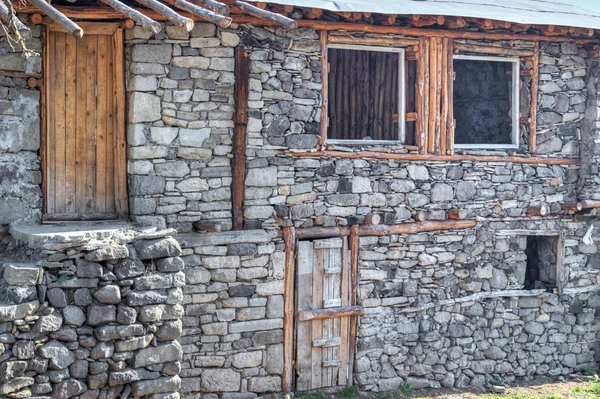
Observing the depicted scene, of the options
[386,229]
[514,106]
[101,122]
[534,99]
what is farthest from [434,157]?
[101,122]

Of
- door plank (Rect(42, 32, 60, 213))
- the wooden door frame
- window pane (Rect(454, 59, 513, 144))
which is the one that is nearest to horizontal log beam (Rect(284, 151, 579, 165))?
the wooden door frame

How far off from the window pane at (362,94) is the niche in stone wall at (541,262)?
2.52m

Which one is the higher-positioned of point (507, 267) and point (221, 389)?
point (507, 267)

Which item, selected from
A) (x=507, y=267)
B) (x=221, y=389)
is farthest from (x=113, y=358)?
(x=507, y=267)

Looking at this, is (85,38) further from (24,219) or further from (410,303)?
(410,303)

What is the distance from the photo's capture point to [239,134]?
360 inches

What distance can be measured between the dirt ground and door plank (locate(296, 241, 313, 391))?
238mm

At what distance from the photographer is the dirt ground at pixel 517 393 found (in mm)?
9883

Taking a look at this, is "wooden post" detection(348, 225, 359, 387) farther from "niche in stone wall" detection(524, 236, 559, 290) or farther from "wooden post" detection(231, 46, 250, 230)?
"niche in stone wall" detection(524, 236, 559, 290)

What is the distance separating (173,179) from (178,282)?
1.62m

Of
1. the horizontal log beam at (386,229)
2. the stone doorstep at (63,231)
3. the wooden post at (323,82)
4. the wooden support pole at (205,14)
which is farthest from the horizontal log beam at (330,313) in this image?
the wooden support pole at (205,14)

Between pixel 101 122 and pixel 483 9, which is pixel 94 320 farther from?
pixel 483 9

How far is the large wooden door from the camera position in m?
8.77

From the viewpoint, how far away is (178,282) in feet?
25.2
